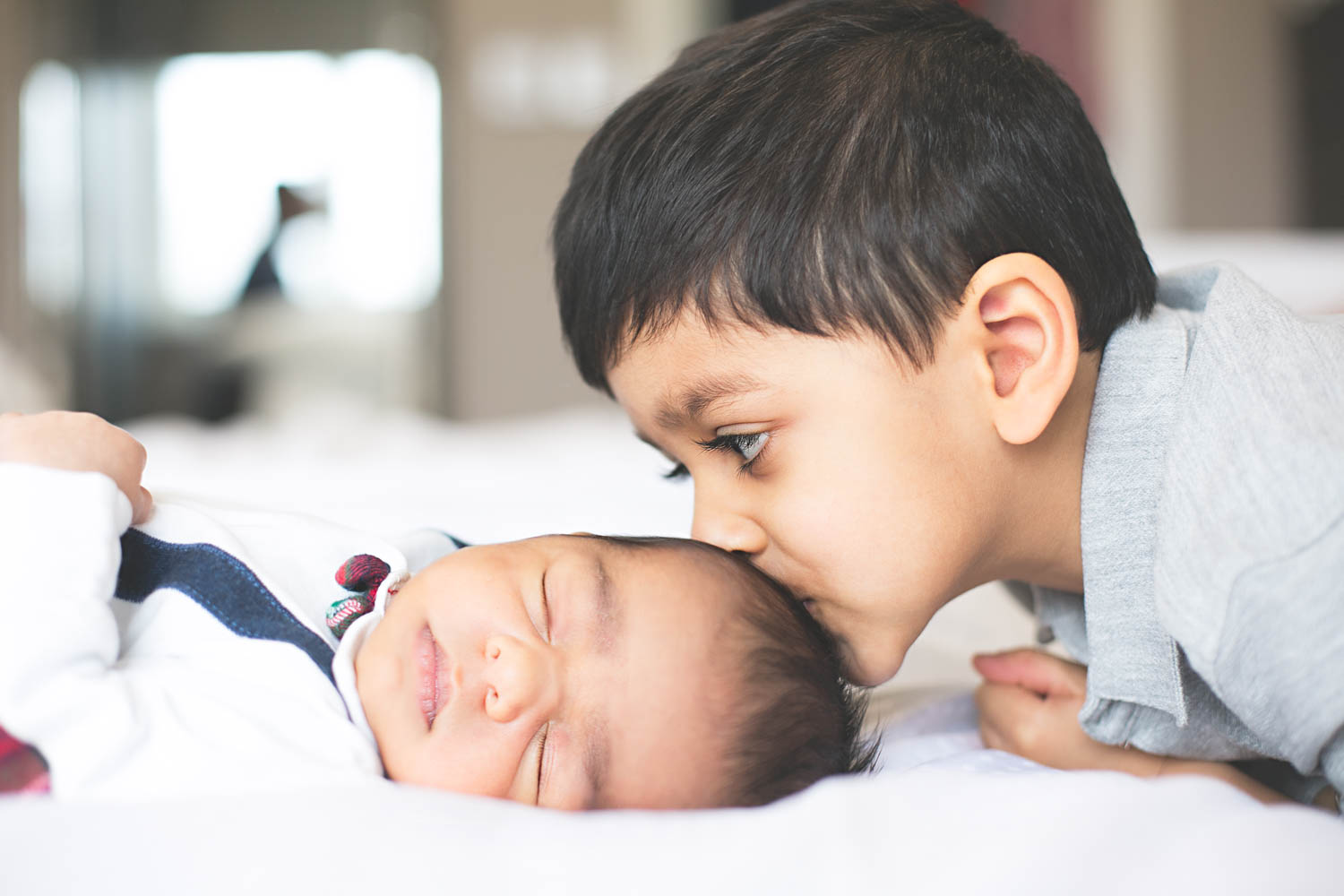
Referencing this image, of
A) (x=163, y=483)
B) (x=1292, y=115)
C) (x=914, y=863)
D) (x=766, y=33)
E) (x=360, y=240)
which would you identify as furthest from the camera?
(x=360, y=240)

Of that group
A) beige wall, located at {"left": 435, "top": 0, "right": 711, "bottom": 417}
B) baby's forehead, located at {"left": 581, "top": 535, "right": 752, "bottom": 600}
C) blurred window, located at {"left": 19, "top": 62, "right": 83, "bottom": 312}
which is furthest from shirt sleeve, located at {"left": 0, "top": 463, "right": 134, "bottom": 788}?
blurred window, located at {"left": 19, "top": 62, "right": 83, "bottom": 312}

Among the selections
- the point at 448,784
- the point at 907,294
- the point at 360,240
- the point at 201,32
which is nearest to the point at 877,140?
the point at 907,294

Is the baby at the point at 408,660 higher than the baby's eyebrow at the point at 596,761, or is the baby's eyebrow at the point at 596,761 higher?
the baby at the point at 408,660

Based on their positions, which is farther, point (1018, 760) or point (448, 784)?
point (1018, 760)

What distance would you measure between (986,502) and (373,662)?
1.58ft

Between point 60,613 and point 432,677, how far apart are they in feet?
0.76

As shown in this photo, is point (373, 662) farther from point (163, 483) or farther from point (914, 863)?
point (163, 483)

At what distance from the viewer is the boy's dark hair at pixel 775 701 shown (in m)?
0.70

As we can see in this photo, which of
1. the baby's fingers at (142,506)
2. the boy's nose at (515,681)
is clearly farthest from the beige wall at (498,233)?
the boy's nose at (515,681)

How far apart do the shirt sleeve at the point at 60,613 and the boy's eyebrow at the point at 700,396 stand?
0.40 meters

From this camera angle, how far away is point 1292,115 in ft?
12.9

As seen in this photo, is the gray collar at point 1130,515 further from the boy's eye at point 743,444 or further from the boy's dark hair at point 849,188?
the boy's eye at point 743,444

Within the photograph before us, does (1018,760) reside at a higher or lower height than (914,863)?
lower

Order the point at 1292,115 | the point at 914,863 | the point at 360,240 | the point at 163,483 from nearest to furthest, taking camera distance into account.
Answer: the point at 914,863 → the point at 163,483 → the point at 1292,115 → the point at 360,240
